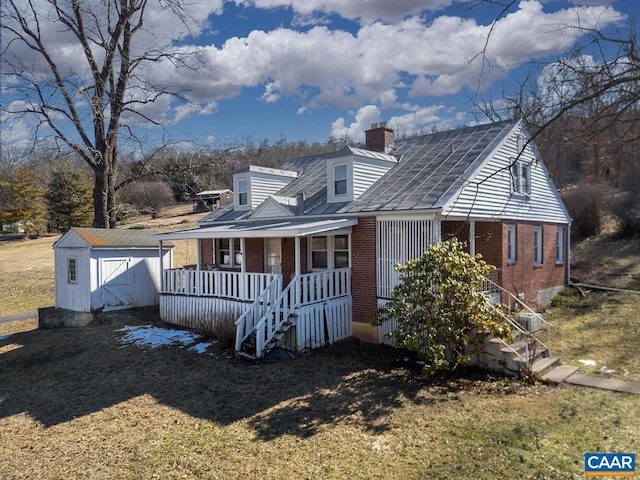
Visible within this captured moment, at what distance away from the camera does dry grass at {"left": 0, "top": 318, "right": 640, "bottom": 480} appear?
5551 mm

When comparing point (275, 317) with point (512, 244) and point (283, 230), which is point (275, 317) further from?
point (512, 244)

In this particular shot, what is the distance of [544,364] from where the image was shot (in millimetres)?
8961

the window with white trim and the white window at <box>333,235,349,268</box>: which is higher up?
the window with white trim

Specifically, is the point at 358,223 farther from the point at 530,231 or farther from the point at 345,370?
the point at 530,231

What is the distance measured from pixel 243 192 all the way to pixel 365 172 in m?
5.60

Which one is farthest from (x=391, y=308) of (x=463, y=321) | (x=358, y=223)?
(x=358, y=223)

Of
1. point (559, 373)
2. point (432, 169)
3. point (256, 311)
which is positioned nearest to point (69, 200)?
point (256, 311)

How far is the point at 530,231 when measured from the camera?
14.6 metres

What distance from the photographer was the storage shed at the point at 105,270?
15609 mm

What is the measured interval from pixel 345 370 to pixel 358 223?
→ 4.30 metres

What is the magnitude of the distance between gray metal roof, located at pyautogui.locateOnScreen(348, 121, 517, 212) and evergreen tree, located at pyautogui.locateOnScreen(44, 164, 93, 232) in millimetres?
34149

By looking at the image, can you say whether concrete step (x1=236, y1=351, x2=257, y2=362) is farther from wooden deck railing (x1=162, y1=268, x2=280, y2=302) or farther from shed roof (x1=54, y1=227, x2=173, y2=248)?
shed roof (x1=54, y1=227, x2=173, y2=248)

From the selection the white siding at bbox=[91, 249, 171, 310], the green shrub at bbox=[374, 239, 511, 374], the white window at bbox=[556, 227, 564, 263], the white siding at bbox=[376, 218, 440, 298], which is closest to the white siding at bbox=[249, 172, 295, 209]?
the white siding at bbox=[91, 249, 171, 310]

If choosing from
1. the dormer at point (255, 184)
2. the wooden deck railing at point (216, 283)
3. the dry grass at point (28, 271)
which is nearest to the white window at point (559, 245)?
the dormer at point (255, 184)
